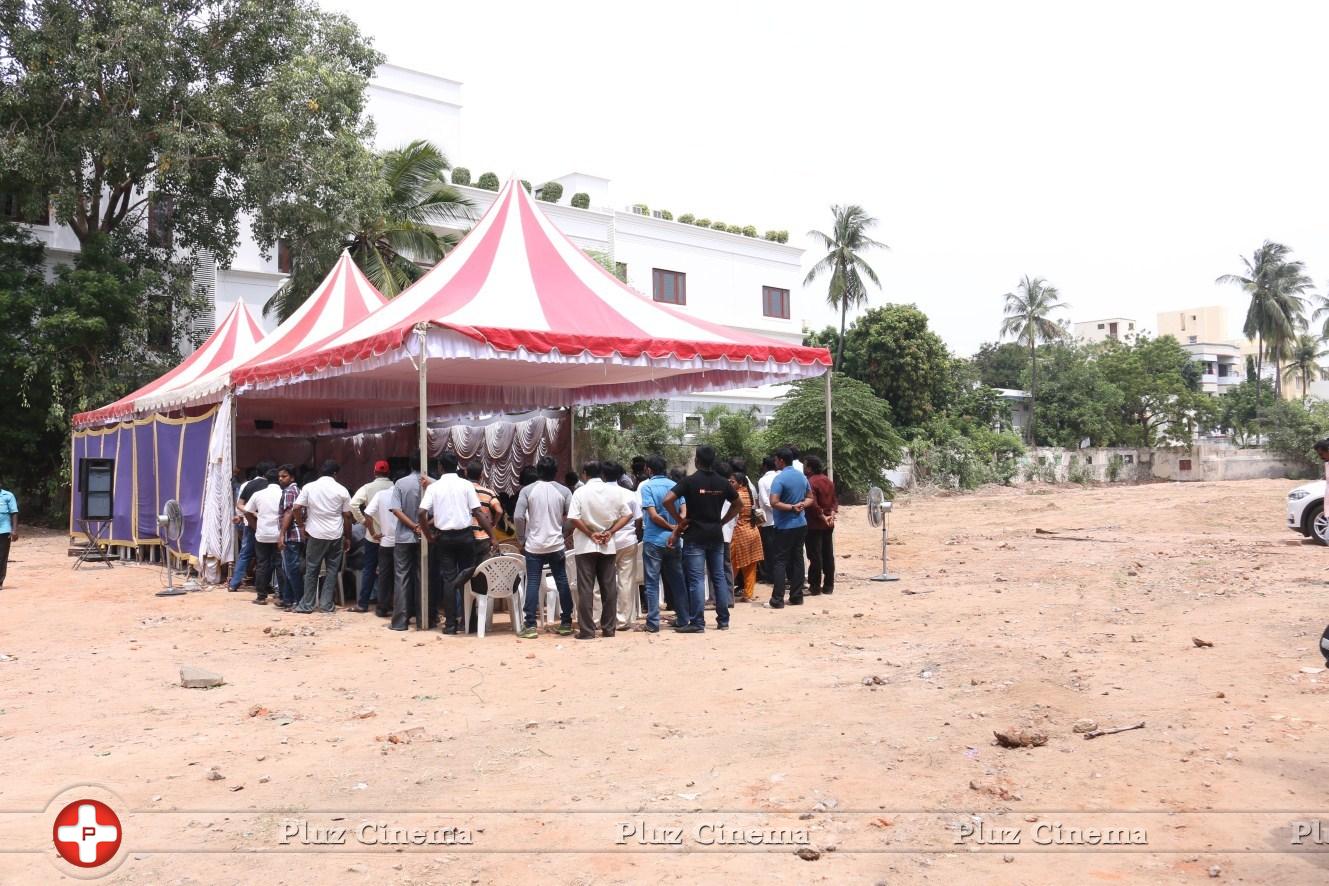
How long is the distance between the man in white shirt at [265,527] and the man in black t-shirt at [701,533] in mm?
4560

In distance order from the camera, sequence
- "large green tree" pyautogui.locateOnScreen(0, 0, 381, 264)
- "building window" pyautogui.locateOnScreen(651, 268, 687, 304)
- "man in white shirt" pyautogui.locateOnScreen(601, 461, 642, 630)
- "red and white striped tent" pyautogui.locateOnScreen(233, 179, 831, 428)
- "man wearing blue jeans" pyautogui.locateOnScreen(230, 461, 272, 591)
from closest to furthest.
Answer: "man in white shirt" pyautogui.locateOnScreen(601, 461, 642, 630) < "red and white striped tent" pyautogui.locateOnScreen(233, 179, 831, 428) < "man wearing blue jeans" pyautogui.locateOnScreen(230, 461, 272, 591) < "large green tree" pyautogui.locateOnScreen(0, 0, 381, 264) < "building window" pyautogui.locateOnScreen(651, 268, 687, 304)

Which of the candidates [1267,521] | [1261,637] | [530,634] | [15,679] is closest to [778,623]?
[530,634]

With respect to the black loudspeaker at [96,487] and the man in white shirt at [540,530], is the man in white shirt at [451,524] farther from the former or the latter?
the black loudspeaker at [96,487]

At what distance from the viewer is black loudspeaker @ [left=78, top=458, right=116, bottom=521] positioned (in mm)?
13781

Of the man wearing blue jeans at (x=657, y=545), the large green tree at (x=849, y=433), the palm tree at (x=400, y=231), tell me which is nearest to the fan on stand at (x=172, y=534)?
the man wearing blue jeans at (x=657, y=545)

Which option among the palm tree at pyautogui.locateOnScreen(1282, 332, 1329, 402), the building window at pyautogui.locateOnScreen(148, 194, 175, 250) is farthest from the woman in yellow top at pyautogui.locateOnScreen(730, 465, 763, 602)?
the palm tree at pyautogui.locateOnScreen(1282, 332, 1329, 402)

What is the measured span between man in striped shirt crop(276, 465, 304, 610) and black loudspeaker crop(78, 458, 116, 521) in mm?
4852

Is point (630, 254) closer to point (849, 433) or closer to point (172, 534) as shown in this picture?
point (849, 433)

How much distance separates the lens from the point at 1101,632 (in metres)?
8.11

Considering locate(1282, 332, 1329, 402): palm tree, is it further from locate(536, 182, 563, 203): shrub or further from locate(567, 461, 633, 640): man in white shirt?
locate(567, 461, 633, 640): man in white shirt

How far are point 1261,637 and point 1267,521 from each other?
47.0 feet

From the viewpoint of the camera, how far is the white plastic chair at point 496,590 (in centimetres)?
855

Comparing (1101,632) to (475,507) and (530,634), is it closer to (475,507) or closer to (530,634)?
(530,634)

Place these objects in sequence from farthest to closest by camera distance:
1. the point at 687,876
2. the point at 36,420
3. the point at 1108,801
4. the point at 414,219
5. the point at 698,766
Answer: the point at 414,219 < the point at 36,420 < the point at 698,766 < the point at 1108,801 < the point at 687,876
